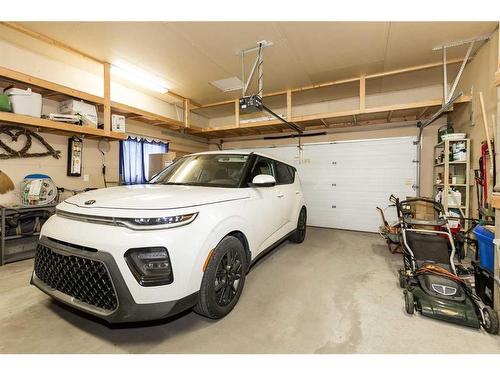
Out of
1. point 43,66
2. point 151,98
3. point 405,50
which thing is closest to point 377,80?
point 405,50

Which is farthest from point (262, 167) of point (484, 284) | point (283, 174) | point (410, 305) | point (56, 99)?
point (56, 99)

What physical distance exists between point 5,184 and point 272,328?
4300mm

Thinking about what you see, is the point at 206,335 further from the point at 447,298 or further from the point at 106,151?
the point at 106,151

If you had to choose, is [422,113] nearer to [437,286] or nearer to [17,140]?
[437,286]

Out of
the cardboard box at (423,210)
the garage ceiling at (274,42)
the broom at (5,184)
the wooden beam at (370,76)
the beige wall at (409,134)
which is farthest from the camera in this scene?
the beige wall at (409,134)

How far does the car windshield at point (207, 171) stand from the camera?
2521 mm

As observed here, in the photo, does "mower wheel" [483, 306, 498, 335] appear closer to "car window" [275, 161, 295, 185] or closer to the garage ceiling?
"car window" [275, 161, 295, 185]

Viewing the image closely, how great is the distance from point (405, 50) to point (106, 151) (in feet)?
19.1

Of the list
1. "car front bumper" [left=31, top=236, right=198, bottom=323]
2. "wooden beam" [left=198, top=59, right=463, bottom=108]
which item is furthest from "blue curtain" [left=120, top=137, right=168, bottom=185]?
"car front bumper" [left=31, top=236, right=198, bottom=323]

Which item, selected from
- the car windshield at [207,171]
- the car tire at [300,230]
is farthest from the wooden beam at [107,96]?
the car tire at [300,230]

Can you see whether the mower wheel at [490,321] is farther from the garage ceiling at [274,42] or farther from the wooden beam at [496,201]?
the garage ceiling at [274,42]

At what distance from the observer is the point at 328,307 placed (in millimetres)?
2166

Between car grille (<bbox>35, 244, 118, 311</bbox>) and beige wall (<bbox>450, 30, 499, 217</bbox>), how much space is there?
4607 millimetres

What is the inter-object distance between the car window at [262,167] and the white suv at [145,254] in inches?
20.5
